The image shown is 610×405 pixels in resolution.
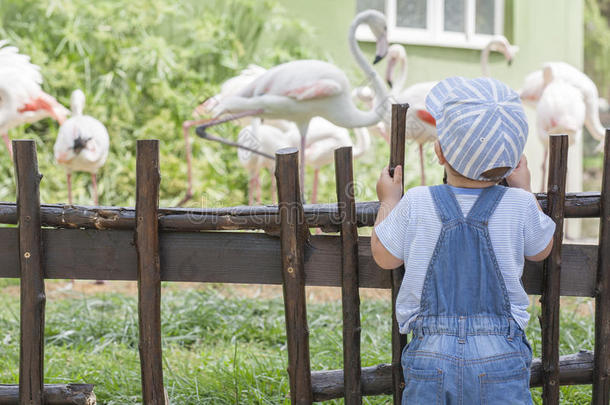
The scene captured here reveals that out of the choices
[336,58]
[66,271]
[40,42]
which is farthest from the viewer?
[336,58]

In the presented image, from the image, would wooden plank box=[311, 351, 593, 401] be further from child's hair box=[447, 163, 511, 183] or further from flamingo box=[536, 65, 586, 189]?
flamingo box=[536, 65, 586, 189]

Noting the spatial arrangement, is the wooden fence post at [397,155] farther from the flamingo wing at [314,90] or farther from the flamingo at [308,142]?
the flamingo at [308,142]

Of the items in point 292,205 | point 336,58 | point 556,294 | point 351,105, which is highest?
point 336,58

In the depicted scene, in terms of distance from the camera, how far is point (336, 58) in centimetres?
848

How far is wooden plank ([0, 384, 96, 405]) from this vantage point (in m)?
2.20

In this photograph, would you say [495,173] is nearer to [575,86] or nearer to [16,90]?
[16,90]

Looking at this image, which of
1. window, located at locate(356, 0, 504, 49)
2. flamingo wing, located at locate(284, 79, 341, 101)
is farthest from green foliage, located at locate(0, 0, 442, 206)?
flamingo wing, located at locate(284, 79, 341, 101)

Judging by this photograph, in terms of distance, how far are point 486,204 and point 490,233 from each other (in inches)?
2.9

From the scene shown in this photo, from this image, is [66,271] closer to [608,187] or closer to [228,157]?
[608,187]

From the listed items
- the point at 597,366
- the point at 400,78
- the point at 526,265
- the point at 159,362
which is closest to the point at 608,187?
the point at 526,265

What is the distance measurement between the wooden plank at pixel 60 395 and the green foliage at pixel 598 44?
54.3 feet

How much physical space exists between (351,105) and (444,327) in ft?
8.83

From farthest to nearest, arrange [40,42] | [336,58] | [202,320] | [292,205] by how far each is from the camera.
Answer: [336,58] → [40,42] → [202,320] → [292,205]


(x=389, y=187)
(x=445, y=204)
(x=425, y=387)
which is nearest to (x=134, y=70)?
(x=389, y=187)
